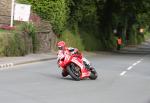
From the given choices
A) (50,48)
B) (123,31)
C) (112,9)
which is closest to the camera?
(50,48)

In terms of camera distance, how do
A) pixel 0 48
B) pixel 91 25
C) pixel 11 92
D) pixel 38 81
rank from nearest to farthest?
pixel 11 92, pixel 38 81, pixel 0 48, pixel 91 25

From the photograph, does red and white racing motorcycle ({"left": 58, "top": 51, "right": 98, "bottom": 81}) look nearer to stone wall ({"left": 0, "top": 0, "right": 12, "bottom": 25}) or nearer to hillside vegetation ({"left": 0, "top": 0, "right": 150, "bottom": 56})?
stone wall ({"left": 0, "top": 0, "right": 12, "bottom": 25})

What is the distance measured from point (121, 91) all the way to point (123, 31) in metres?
65.4

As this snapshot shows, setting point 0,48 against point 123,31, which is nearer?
point 0,48

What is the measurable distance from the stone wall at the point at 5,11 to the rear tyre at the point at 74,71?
18093 mm

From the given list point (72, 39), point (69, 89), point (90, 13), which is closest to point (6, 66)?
point (69, 89)

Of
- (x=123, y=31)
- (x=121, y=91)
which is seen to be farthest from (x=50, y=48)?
(x=123, y=31)

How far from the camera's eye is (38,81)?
17719 millimetres

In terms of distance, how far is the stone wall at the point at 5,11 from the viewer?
36.2 m

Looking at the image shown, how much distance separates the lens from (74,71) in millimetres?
18797

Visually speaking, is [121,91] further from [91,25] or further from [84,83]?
[91,25]

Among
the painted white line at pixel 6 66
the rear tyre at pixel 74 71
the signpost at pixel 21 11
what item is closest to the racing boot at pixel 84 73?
the rear tyre at pixel 74 71

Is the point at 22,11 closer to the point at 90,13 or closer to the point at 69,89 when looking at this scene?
the point at 90,13

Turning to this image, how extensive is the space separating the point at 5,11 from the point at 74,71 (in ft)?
60.9
